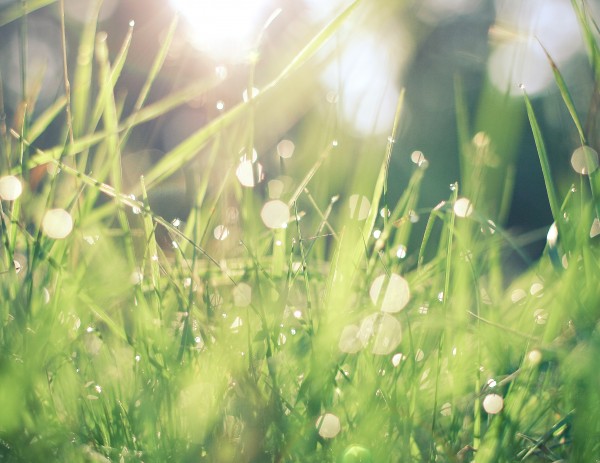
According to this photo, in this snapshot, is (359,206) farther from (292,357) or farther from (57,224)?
(57,224)

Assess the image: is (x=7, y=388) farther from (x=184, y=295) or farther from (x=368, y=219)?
(x=368, y=219)

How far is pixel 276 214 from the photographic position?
57 cm

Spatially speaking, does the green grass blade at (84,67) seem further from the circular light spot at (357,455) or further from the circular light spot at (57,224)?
the circular light spot at (357,455)

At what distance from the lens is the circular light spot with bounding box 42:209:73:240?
20.2 inches

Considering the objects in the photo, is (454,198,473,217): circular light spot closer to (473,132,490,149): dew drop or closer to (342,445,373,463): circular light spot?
(473,132,490,149): dew drop

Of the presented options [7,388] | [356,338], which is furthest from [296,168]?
[7,388]

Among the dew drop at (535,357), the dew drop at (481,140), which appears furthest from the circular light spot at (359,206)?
the dew drop at (535,357)

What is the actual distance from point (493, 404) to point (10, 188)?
1.28 feet

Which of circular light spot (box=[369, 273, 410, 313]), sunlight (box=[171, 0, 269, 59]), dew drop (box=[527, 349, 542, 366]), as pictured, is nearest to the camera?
dew drop (box=[527, 349, 542, 366])

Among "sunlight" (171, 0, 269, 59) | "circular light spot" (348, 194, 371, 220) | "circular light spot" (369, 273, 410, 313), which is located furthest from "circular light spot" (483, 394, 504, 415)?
"sunlight" (171, 0, 269, 59)

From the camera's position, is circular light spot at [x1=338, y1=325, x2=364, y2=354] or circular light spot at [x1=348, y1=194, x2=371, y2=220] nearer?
circular light spot at [x1=338, y1=325, x2=364, y2=354]

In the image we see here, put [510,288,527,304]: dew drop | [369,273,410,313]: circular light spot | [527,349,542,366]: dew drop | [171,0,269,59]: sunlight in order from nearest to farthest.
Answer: [527,349,542,366]: dew drop < [369,273,410,313]: circular light spot < [171,0,269,59]: sunlight < [510,288,527,304]: dew drop

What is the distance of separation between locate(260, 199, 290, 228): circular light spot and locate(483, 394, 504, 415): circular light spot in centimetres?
23

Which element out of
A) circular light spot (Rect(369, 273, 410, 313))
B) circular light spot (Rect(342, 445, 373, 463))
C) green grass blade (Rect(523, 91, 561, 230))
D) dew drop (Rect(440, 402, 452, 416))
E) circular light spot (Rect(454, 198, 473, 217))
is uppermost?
green grass blade (Rect(523, 91, 561, 230))
